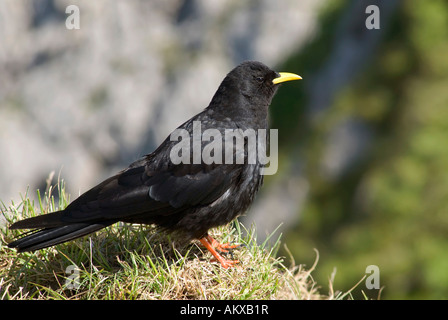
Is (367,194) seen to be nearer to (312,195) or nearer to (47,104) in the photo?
(312,195)

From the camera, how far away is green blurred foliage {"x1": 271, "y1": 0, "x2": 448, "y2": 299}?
11.2 metres

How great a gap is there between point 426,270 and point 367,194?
2.81m

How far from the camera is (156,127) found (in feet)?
103

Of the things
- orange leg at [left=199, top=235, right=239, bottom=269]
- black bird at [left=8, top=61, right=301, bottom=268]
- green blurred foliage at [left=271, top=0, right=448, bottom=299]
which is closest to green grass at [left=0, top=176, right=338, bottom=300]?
orange leg at [left=199, top=235, right=239, bottom=269]

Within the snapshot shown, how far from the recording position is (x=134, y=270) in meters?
4.50

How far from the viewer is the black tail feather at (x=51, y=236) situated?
14.1ft

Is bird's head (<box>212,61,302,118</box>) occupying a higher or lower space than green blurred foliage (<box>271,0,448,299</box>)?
higher

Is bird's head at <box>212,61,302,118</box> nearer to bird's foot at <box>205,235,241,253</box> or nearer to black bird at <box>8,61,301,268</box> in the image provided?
black bird at <box>8,61,301,268</box>

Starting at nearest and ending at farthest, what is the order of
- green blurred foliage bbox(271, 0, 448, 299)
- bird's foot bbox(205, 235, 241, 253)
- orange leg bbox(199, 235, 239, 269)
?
orange leg bbox(199, 235, 239, 269)
bird's foot bbox(205, 235, 241, 253)
green blurred foliage bbox(271, 0, 448, 299)

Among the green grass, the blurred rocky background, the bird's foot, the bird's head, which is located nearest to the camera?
the green grass

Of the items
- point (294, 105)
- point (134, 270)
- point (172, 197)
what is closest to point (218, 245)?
point (172, 197)

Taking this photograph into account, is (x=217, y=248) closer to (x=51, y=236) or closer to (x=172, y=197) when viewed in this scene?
(x=172, y=197)

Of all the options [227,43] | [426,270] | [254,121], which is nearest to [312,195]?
[426,270]

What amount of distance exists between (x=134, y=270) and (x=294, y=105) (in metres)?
16.3
